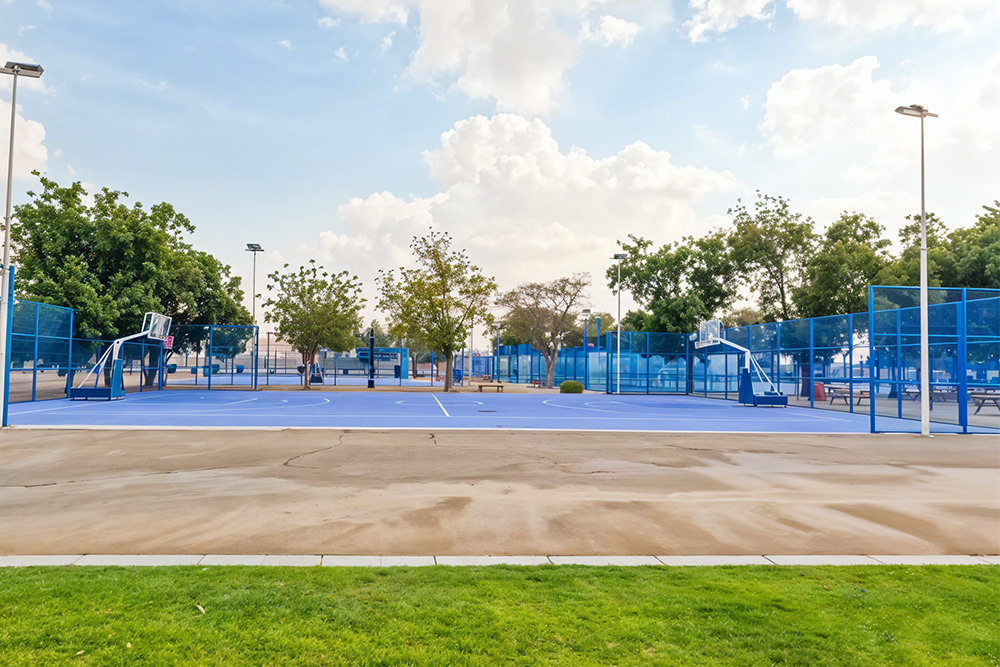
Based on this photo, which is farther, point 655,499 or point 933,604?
point 655,499

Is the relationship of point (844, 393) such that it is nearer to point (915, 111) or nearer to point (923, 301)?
point (923, 301)

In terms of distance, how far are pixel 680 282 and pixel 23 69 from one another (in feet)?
119

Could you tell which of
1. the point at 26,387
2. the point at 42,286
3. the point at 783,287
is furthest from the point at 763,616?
the point at 783,287

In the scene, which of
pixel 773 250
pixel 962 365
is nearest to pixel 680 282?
pixel 773 250

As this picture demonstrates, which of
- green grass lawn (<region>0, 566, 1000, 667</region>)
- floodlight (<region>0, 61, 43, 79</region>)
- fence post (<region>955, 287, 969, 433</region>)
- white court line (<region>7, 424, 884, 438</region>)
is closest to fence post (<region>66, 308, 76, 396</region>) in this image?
white court line (<region>7, 424, 884, 438</region>)

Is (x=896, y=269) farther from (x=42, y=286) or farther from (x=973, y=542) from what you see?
(x=42, y=286)

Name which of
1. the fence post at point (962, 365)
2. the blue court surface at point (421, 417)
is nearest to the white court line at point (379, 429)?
the blue court surface at point (421, 417)

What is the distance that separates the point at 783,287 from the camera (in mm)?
40531

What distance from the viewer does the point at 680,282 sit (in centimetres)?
4278

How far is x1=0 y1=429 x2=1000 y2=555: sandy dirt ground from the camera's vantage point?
606 centimetres

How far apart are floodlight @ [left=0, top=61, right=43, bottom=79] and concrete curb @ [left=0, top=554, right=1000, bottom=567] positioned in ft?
46.1

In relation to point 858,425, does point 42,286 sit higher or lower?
higher

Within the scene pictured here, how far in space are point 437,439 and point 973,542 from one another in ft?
31.7

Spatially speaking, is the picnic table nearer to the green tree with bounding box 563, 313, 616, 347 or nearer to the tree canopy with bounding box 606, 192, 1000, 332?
the tree canopy with bounding box 606, 192, 1000, 332
